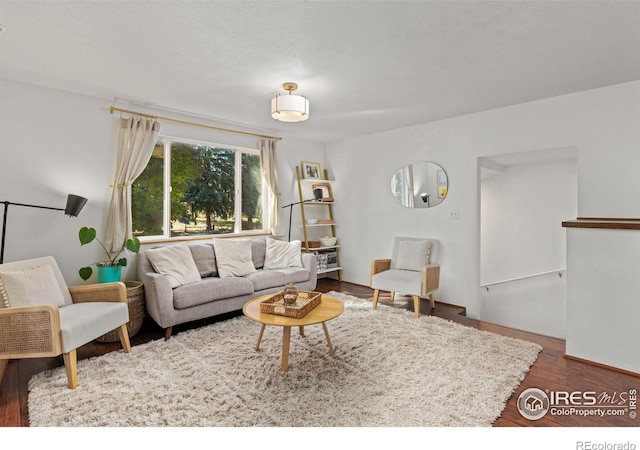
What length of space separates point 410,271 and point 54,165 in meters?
4.04

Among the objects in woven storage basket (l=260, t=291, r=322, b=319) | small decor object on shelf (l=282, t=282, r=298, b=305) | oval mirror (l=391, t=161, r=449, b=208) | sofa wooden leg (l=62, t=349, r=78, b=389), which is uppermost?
oval mirror (l=391, t=161, r=449, b=208)

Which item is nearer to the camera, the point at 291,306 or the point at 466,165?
the point at 291,306

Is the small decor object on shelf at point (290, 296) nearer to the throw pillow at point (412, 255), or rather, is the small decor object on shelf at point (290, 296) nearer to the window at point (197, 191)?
the throw pillow at point (412, 255)

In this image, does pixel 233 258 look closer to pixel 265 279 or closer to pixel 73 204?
pixel 265 279

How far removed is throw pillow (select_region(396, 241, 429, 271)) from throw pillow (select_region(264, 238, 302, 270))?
1334 mm

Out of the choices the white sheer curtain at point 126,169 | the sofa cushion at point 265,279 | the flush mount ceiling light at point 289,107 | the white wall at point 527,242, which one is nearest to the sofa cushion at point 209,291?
the sofa cushion at point 265,279

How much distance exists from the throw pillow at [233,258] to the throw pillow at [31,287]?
5.09 ft

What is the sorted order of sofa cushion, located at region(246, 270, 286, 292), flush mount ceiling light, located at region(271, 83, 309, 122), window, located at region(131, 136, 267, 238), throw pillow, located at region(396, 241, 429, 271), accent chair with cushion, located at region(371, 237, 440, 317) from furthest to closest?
throw pillow, located at region(396, 241, 429, 271) → window, located at region(131, 136, 267, 238) → sofa cushion, located at region(246, 270, 286, 292) → accent chair with cushion, located at region(371, 237, 440, 317) → flush mount ceiling light, located at region(271, 83, 309, 122)

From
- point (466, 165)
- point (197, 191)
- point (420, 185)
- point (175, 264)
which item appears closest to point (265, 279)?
point (175, 264)

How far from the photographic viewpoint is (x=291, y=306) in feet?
8.49

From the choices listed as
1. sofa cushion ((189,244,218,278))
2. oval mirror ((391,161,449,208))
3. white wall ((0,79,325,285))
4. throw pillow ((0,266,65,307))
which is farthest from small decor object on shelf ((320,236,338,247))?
throw pillow ((0,266,65,307))

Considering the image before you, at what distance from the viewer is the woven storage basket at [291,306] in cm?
250

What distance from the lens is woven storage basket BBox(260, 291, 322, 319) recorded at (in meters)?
2.50

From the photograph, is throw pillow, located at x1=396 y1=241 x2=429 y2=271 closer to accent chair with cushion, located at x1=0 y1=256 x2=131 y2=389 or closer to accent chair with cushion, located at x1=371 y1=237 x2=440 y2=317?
accent chair with cushion, located at x1=371 y1=237 x2=440 y2=317
